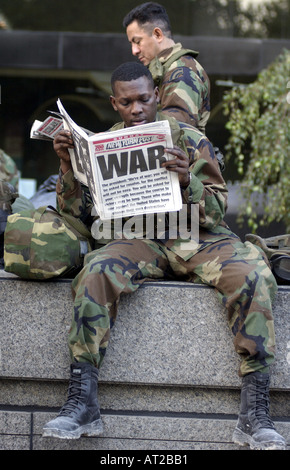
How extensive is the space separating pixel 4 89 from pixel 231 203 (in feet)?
10.8

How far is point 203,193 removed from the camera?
3404 millimetres

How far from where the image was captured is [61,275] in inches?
139

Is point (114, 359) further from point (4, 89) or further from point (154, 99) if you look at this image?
point (4, 89)

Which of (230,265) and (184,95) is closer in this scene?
(230,265)

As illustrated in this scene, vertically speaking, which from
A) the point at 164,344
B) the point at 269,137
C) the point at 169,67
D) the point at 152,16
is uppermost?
the point at 152,16

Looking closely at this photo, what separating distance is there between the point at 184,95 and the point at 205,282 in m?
1.13

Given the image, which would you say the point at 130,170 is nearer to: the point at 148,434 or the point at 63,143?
the point at 63,143

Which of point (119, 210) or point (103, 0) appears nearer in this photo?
point (119, 210)

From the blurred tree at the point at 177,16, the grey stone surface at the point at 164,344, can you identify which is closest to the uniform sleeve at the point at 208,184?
the grey stone surface at the point at 164,344

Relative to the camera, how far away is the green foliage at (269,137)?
6340mm

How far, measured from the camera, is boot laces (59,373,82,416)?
312cm

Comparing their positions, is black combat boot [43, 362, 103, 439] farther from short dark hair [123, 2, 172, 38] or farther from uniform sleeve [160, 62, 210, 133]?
short dark hair [123, 2, 172, 38]

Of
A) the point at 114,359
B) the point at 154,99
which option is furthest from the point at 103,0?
the point at 114,359

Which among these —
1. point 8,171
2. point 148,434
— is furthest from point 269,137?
point 148,434
